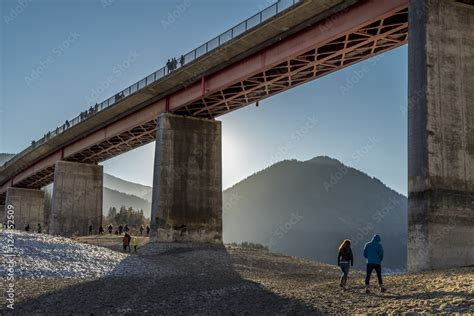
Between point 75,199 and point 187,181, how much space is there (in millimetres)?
25659

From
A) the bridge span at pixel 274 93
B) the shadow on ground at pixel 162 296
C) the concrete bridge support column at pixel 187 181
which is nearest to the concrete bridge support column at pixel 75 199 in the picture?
the bridge span at pixel 274 93

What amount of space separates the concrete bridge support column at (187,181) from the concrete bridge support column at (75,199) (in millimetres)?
24489

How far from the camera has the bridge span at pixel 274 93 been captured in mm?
20172

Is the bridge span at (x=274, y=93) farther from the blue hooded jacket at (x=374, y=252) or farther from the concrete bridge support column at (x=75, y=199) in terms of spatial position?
the blue hooded jacket at (x=374, y=252)

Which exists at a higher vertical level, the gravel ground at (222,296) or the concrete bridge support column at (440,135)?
the concrete bridge support column at (440,135)

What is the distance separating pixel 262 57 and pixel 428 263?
1657cm

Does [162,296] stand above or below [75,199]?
below

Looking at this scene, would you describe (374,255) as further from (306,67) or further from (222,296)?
(306,67)

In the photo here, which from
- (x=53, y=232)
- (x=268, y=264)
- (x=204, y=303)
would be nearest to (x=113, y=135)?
(x=53, y=232)

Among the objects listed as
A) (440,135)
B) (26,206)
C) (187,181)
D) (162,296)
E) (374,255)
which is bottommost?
(162,296)

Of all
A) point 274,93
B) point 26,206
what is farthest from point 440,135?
point 26,206

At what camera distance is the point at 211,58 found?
3388cm

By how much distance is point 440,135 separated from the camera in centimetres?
2031

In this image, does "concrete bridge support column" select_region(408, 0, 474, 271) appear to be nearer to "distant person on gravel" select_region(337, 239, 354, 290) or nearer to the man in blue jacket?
"distant person on gravel" select_region(337, 239, 354, 290)
